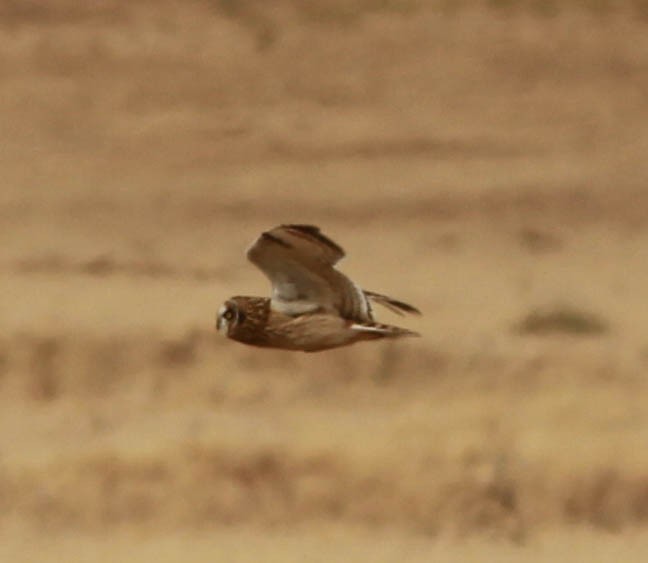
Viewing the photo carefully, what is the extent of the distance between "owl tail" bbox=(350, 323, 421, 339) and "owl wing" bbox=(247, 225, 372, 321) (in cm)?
5

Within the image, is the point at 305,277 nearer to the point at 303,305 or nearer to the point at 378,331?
the point at 303,305

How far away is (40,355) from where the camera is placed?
49.4 feet

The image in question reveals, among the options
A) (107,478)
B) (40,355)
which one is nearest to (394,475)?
(107,478)

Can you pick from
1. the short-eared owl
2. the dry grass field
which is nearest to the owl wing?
the short-eared owl

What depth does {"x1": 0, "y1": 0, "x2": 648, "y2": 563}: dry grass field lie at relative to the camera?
42.8 ft

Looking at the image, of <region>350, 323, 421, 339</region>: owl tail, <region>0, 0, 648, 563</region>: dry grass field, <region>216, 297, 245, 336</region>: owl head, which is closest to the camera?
<region>350, 323, 421, 339</region>: owl tail

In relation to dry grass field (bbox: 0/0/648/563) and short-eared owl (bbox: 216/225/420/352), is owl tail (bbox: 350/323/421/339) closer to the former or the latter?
short-eared owl (bbox: 216/225/420/352)

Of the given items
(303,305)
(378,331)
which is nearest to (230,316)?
(303,305)

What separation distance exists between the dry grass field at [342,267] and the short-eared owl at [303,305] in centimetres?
690

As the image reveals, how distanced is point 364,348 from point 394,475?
5.89 feet

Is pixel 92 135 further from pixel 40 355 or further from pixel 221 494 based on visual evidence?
pixel 221 494

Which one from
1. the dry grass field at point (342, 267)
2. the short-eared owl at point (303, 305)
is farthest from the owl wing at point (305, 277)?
the dry grass field at point (342, 267)

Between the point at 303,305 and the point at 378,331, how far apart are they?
0.32 m

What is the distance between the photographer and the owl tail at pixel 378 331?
533cm
